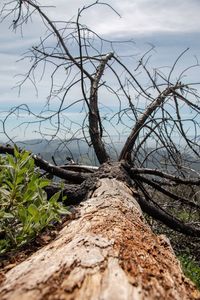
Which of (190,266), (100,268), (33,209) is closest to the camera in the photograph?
(100,268)

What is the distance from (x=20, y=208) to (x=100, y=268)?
808mm

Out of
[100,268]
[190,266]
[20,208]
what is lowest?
[190,266]

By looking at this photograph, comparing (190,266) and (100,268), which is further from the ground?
(100,268)

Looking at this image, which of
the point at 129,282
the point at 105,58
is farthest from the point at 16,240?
the point at 105,58

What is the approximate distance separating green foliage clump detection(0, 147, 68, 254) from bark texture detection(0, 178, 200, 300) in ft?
0.41

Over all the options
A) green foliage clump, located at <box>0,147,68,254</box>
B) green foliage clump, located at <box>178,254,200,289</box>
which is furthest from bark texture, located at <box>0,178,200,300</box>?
green foliage clump, located at <box>178,254,200,289</box>

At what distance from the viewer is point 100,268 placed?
4.98 feet

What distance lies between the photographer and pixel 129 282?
144cm

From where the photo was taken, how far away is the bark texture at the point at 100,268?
1.33 metres

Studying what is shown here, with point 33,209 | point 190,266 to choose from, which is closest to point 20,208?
point 33,209

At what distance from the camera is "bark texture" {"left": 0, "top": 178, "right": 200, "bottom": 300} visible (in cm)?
133

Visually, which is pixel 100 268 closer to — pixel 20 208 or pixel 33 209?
pixel 33 209

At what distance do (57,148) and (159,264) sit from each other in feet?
12.3

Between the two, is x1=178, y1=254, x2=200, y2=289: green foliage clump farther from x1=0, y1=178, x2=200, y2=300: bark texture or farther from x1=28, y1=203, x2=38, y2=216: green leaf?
x1=28, y1=203, x2=38, y2=216: green leaf
